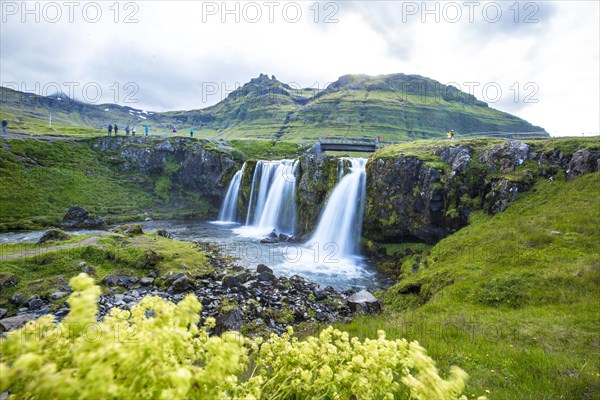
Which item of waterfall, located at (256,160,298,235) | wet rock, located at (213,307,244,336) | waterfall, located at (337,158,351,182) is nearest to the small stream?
waterfall, located at (256,160,298,235)

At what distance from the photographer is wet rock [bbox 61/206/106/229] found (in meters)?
34.2

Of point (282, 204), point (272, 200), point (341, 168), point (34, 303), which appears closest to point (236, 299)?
point (34, 303)

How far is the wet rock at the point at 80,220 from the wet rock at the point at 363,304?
33986 mm

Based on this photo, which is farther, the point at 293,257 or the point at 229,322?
the point at 293,257

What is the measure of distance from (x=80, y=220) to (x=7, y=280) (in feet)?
77.7

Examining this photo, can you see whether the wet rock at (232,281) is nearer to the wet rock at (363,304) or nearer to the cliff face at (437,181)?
the wet rock at (363,304)

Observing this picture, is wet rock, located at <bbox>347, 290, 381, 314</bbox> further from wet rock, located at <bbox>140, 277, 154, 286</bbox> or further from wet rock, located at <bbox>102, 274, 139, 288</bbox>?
wet rock, located at <bbox>102, 274, 139, 288</bbox>

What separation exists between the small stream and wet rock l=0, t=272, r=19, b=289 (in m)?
13.1

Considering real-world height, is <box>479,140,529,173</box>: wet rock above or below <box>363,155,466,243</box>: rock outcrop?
above

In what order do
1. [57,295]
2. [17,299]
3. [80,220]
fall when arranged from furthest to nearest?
[80,220]
[57,295]
[17,299]

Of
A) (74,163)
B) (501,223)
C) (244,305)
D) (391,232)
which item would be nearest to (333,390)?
(244,305)

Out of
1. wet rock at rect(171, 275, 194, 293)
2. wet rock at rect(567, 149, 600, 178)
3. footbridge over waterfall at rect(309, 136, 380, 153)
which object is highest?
footbridge over waterfall at rect(309, 136, 380, 153)

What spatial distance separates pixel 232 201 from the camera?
4791cm

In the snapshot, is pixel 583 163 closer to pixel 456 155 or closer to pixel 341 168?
pixel 456 155
